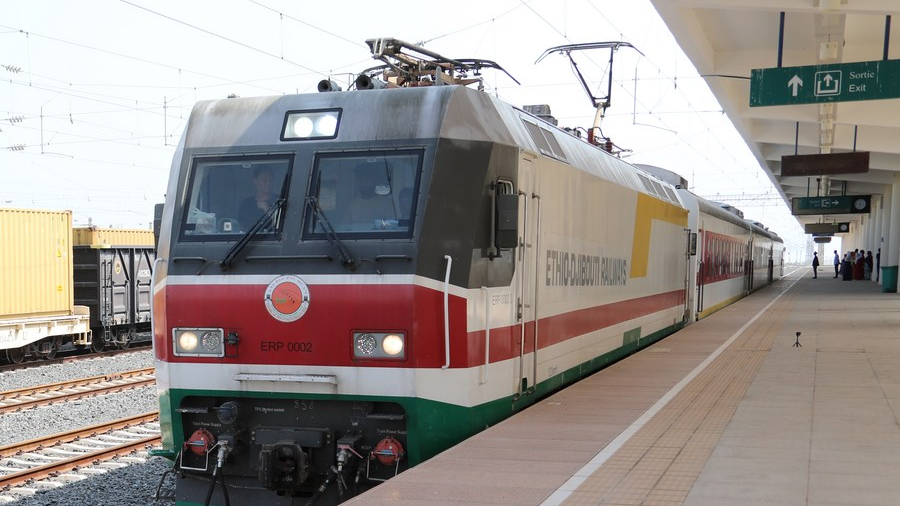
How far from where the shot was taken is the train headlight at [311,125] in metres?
6.91

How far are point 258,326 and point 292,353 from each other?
342mm

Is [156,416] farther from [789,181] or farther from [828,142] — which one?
[789,181]

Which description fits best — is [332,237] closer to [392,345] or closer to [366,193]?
[366,193]

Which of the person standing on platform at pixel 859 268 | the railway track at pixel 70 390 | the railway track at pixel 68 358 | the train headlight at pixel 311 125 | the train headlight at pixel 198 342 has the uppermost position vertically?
the train headlight at pixel 311 125

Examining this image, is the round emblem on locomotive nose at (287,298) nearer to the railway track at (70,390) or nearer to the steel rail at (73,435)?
the steel rail at (73,435)

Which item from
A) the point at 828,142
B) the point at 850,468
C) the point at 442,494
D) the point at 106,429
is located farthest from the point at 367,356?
the point at 828,142

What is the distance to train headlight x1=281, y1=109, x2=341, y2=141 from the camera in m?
6.91

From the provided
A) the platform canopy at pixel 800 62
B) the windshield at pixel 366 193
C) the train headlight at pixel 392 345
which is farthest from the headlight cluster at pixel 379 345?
the platform canopy at pixel 800 62

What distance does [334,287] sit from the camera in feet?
21.4

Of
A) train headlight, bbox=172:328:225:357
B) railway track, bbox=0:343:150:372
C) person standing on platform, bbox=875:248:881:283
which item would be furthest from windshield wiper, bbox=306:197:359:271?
person standing on platform, bbox=875:248:881:283

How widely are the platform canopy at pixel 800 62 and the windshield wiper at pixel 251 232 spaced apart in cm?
933

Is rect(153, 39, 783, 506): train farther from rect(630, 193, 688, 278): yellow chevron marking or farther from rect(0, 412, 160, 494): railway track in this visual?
rect(630, 193, 688, 278): yellow chevron marking

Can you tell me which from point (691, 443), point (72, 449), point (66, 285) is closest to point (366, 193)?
point (691, 443)

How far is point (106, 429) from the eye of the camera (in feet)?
39.6
